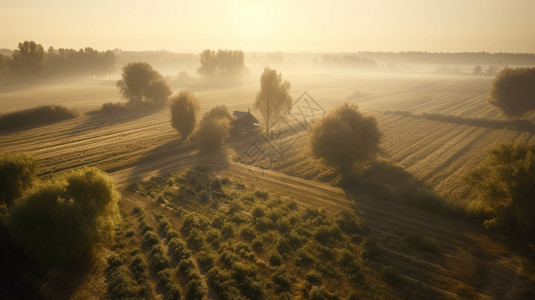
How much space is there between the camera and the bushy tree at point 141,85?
82.2 metres

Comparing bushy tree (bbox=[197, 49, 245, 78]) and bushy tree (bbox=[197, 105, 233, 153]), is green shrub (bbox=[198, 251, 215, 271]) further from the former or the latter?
bushy tree (bbox=[197, 49, 245, 78])

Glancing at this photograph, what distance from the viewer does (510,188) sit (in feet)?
73.8

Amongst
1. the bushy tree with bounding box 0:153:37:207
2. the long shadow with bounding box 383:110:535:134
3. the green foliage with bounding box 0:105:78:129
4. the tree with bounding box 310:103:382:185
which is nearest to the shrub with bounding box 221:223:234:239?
the tree with bounding box 310:103:382:185

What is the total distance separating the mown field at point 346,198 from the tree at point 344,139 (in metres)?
3.14

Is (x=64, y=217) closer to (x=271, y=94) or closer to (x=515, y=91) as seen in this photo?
(x=271, y=94)

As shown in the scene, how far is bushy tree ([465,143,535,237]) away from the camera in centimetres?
2175

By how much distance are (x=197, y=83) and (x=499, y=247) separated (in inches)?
5957

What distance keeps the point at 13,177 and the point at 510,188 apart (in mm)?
43279

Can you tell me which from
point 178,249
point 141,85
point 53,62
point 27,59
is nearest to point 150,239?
point 178,249

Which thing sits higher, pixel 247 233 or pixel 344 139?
pixel 344 139

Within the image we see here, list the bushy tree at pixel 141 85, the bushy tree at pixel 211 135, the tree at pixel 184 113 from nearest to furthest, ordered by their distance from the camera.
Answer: the bushy tree at pixel 211 135 < the tree at pixel 184 113 < the bushy tree at pixel 141 85

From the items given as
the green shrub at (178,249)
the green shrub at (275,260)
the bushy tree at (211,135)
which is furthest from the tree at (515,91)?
the green shrub at (178,249)

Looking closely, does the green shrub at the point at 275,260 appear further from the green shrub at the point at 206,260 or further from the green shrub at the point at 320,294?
the green shrub at the point at 206,260

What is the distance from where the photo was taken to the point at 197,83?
152m
